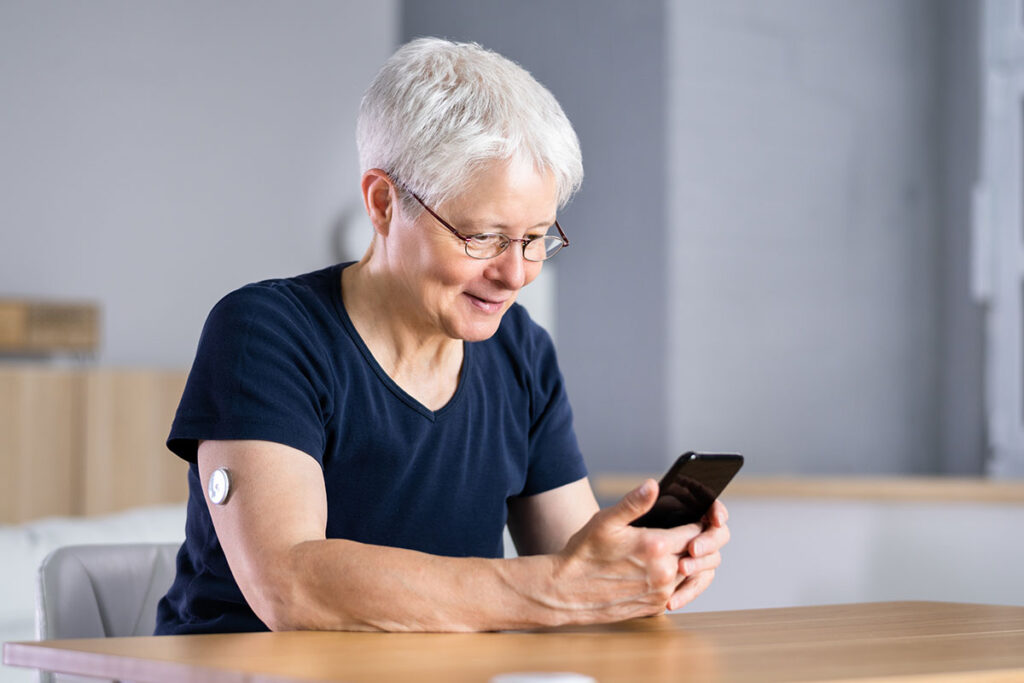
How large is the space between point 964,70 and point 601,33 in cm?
112

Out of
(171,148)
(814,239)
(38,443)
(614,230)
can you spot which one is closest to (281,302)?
(614,230)

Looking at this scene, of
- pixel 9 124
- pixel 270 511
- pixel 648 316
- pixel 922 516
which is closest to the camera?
pixel 270 511

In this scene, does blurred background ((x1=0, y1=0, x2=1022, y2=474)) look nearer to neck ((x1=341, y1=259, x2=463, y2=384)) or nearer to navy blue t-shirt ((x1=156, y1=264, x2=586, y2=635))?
navy blue t-shirt ((x1=156, y1=264, x2=586, y2=635))

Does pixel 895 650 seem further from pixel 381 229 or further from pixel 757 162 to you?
pixel 757 162

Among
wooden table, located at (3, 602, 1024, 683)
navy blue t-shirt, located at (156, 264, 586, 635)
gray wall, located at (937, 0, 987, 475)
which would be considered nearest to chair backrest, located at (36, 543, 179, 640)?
navy blue t-shirt, located at (156, 264, 586, 635)

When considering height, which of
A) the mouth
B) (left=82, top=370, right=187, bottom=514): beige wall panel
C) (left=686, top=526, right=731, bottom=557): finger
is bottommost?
(left=82, top=370, right=187, bottom=514): beige wall panel

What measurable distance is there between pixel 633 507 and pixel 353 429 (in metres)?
0.41

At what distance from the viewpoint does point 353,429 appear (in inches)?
58.4

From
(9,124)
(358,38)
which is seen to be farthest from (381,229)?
(358,38)

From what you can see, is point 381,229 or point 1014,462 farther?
point 1014,462

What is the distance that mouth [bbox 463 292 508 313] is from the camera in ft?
4.98

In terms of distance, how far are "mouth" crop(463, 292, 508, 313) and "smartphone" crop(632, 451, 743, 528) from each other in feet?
1.14

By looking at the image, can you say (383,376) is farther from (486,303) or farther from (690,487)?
(690,487)

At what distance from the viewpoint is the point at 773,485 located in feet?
10.1
